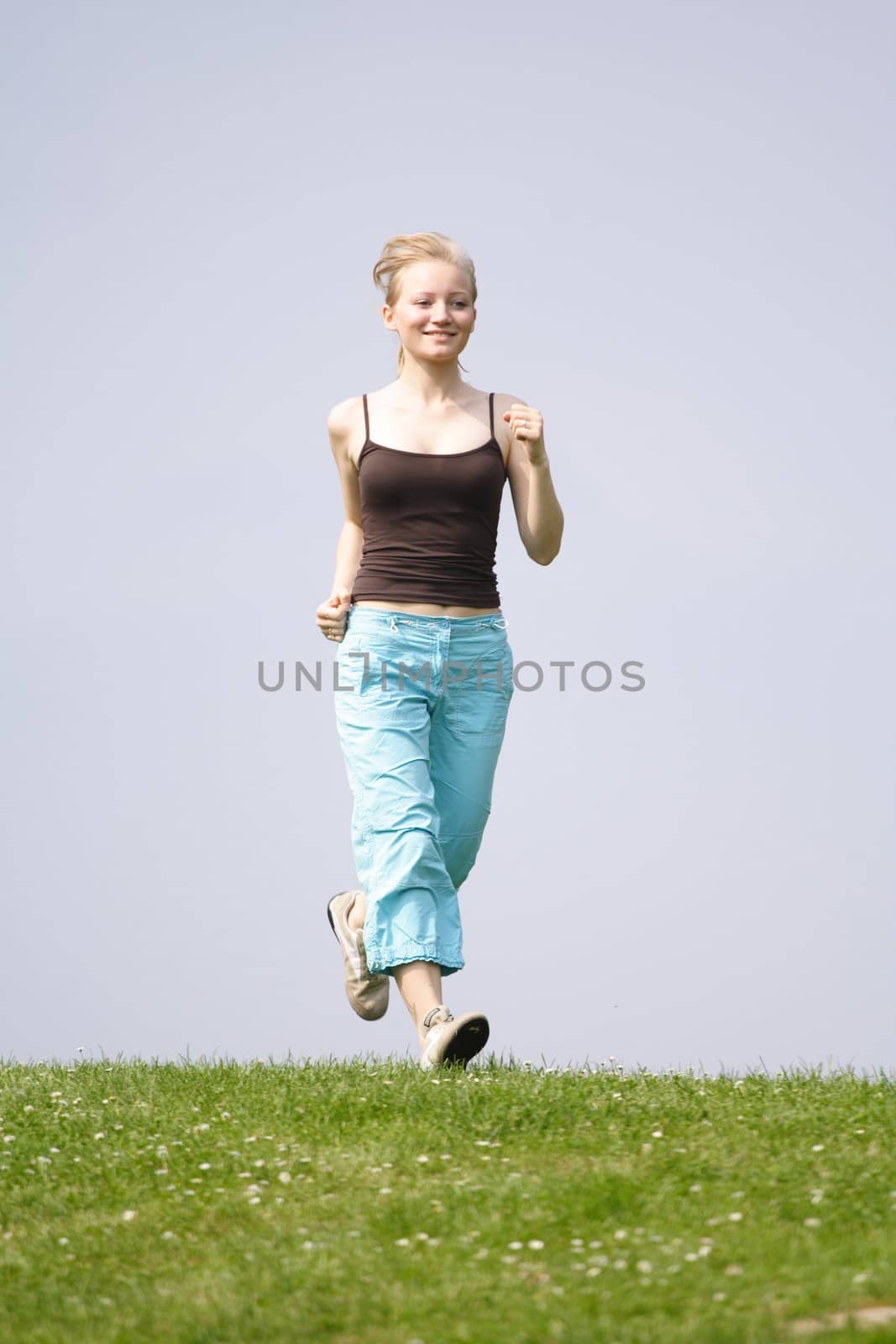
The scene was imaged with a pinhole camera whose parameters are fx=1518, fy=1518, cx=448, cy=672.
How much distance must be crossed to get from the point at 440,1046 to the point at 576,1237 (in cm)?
199

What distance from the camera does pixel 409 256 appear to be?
23.1 ft

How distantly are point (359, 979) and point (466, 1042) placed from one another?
1.01 m

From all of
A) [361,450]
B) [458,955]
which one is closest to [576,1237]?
[458,955]

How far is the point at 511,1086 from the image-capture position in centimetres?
595

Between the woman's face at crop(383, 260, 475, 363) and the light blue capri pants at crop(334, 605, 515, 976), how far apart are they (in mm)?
1243

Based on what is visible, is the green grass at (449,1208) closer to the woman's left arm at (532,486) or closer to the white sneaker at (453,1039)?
the white sneaker at (453,1039)

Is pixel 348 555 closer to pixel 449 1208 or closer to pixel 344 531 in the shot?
pixel 344 531

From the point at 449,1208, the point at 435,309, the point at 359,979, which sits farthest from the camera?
the point at 359,979

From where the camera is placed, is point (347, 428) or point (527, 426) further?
point (347, 428)

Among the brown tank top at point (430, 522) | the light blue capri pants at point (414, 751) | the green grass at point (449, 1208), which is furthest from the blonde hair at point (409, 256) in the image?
the green grass at point (449, 1208)

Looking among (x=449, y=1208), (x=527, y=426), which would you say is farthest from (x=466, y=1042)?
(x=527, y=426)

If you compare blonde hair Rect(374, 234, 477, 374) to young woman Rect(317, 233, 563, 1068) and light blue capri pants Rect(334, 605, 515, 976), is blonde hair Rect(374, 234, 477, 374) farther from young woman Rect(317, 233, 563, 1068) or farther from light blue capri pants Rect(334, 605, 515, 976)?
light blue capri pants Rect(334, 605, 515, 976)

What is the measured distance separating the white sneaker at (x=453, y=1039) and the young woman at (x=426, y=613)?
3cm

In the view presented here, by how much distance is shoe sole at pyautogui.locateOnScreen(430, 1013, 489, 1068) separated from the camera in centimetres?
631
